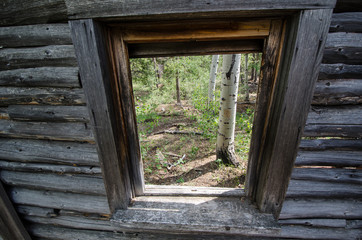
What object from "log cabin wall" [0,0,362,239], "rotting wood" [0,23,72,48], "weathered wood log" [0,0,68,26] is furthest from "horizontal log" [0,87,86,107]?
"weathered wood log" [0,0,68,26]

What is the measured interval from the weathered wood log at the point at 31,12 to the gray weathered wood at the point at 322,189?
2.03 metres

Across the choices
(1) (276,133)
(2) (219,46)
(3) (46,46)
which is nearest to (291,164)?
(1) (276,133)

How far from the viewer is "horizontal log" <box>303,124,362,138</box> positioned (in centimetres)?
111

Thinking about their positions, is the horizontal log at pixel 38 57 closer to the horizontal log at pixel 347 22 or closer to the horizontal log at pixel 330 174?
the horizontal log at pixel 347 22

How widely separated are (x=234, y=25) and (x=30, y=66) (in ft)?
4.79

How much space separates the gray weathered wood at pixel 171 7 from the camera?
862 millimetres

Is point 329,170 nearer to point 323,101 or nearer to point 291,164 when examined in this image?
point 291,164

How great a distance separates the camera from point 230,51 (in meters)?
1.21

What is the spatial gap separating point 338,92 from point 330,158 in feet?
1.63

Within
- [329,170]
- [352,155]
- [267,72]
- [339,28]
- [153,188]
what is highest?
[339,28]

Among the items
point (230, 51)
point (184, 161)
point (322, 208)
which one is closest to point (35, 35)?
point (230, 51)

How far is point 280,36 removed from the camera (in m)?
1.04

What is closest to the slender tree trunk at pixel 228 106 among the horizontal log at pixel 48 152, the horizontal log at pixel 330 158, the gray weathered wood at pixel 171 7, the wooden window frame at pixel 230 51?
the wooden window frame at pixel 230 51

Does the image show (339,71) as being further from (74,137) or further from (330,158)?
(74,137)
